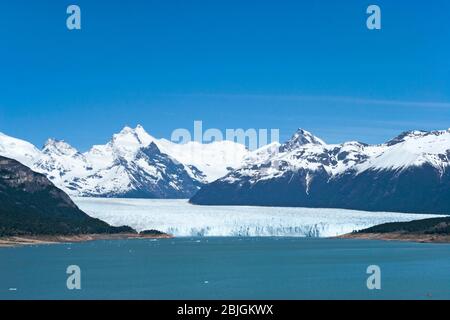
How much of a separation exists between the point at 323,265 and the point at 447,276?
29989 mm

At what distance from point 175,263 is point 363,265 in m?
34.7

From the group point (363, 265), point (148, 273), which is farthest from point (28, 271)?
point (363, 265)

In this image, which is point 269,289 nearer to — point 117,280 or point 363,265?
point 117,280

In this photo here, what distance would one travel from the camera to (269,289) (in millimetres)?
92500

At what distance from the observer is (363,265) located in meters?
131

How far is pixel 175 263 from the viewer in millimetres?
141625
